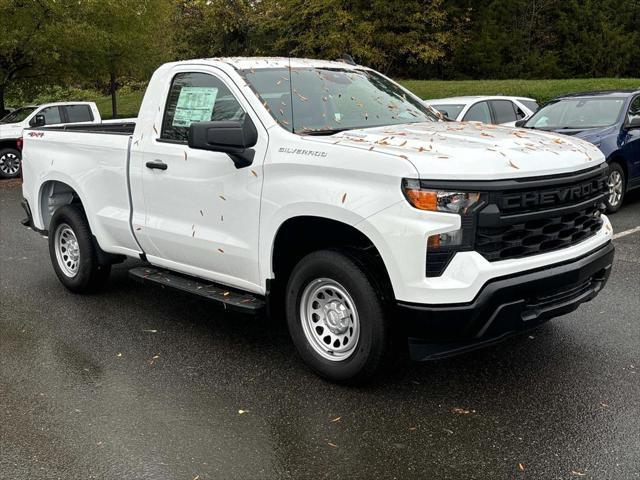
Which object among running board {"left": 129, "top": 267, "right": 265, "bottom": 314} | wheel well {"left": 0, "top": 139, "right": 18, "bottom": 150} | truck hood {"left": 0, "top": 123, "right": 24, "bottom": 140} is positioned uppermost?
truck hood {"left": 0, "top": 123, "right": 24, "bottom": 140}

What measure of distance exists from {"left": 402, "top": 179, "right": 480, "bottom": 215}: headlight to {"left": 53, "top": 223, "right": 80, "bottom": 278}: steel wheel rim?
13.0ft

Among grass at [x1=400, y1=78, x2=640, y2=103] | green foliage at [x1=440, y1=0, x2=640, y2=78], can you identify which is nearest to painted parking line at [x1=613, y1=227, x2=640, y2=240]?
grass at [x1=400, y1=78, x2=640, y2=103]

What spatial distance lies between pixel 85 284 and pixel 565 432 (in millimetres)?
4516

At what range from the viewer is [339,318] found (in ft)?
14.4

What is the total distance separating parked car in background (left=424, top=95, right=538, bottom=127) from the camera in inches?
494

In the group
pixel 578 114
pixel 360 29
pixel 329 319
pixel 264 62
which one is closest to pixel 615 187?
pixel 578 114

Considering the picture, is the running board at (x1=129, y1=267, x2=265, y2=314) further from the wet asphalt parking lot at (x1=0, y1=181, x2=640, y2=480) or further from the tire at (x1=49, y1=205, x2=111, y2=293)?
the tire at (x1=49, y1=205, x2=111, y2=293)

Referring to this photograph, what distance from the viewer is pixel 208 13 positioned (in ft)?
106

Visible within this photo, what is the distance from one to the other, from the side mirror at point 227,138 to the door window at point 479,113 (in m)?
8.54

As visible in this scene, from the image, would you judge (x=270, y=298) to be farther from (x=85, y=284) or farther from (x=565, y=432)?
(x=85, y=284)

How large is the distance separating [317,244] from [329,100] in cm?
118

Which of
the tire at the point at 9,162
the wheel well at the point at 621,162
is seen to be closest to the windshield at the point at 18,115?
the tire at the point at 9,162

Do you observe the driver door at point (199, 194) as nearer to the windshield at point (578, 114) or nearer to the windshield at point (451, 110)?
the windshield at point (578, 114)

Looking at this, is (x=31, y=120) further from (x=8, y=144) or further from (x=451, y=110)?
(x=451, y=110)
